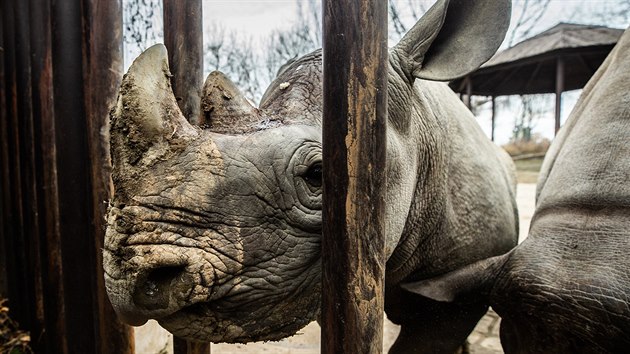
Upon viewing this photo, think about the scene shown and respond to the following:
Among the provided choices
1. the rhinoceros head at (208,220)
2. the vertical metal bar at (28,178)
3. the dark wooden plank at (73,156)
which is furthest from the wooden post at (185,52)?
the vertical metal bar at (28,178)

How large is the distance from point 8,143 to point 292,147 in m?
3.35

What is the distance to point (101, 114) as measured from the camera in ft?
7.67

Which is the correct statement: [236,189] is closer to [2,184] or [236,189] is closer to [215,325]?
[215,325]

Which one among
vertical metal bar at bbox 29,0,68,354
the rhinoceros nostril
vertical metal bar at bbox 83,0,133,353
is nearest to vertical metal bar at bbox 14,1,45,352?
vertical metal bar at bbox 29,0,68,354

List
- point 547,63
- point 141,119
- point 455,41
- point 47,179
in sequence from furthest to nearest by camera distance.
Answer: point 547,63 < point 47,179 < point 455,41 < point 141,119

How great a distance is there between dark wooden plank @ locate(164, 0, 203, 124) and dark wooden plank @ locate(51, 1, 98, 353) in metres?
0.53

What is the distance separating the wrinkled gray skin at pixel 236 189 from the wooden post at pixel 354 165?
0.87ft

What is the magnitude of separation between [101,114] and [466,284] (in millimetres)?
2084

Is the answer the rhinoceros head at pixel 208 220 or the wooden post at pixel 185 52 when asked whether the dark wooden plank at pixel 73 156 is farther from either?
the rhinoceros head at pixel 208 220

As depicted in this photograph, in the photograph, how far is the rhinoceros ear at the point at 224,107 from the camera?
63.9 inches

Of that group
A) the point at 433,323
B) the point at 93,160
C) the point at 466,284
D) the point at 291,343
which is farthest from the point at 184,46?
the point at 291,343

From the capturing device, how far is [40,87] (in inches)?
119

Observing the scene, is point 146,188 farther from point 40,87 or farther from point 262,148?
point 40,87

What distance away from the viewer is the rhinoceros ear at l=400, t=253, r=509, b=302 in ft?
7.27
